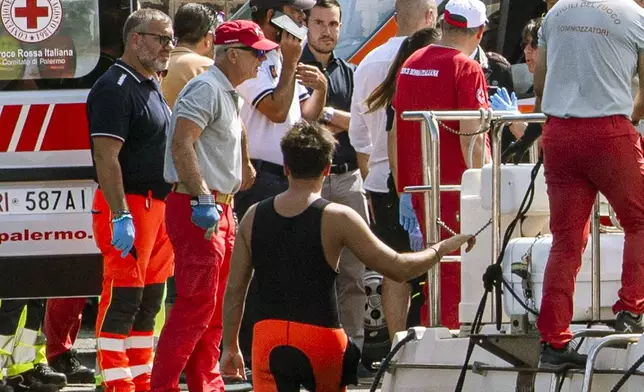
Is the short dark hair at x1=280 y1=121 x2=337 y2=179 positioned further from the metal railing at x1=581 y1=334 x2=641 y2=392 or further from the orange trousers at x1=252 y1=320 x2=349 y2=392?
the metal railing at x1=581 y1=334 x2=641 y2=392

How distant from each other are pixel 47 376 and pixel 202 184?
A: 1.88 meters

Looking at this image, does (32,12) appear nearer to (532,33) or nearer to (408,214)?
(408,214)

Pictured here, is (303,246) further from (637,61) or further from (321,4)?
(321,4)

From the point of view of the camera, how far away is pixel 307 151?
659cm

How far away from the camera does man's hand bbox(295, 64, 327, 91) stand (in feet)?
30.6

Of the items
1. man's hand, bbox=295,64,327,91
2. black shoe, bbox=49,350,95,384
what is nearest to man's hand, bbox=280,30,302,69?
man's hand, bbox=295,64,327,91

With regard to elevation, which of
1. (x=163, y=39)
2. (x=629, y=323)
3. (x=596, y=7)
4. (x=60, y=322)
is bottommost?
(x=60, y=322)

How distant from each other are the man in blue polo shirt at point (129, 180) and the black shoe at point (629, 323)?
255 cm

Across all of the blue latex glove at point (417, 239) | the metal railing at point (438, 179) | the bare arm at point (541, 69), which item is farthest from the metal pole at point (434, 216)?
the blue latex glove at point (417, 239)

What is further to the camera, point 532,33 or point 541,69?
point 532,33

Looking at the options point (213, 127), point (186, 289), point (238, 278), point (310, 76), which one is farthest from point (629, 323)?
point (310, 76)

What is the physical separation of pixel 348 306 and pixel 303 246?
338 centimetres

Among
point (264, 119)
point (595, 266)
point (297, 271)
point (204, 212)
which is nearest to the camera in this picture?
point (297, 271)

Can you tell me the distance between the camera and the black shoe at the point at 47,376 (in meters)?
9.30
